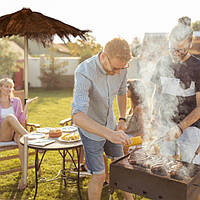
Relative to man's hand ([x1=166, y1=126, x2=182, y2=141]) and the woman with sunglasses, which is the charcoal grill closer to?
man's hand ([x1=166, y1=126, x2=182, y2=141])

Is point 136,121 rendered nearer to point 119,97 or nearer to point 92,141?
point 119,97

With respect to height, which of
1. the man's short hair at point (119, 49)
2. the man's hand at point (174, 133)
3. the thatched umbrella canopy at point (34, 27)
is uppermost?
the thatched umbrella canopy at point (34, 27)

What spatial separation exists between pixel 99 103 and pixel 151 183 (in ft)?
2.72

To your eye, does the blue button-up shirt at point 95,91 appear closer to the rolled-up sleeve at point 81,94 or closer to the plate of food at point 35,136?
the rolled-up sleeve at point 81,94

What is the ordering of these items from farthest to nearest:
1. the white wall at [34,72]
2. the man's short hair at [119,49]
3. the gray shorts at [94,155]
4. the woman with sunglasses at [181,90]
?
the white wall at [34,72]
the woman with sunglasses at [181,90]
the gray shorts at [94,155]
the man's short hair at [119,49]

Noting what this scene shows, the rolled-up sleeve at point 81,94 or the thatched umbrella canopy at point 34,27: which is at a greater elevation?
the thatched umbrella canopy at point 34,27

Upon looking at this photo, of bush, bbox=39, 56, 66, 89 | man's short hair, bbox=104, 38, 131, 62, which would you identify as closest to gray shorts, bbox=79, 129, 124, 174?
man's short hair, bbox=104, 38, 131, 62

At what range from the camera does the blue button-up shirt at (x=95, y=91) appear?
209 cm

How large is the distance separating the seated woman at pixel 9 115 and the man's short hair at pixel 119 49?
206 centimetres

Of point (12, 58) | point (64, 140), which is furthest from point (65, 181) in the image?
point (12, 58)

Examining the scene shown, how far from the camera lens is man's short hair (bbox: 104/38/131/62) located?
6.27 ft

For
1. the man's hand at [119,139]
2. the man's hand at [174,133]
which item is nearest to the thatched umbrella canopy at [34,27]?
the man's hand at [174,133]

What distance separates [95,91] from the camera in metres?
2.26

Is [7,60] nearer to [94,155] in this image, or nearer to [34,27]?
[34,27]
